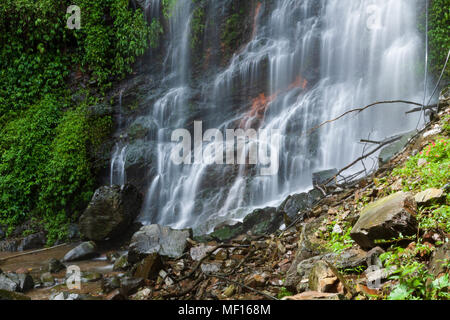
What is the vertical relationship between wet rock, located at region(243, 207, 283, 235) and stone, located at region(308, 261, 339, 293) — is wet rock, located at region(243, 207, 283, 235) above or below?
below

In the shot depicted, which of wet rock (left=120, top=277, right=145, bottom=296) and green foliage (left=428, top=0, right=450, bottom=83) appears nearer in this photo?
wet rock (left=120, top=277, right=145, bottom=296)

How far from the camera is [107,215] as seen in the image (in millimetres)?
7145

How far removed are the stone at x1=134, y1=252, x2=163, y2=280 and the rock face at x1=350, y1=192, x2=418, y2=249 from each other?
272 centimetres

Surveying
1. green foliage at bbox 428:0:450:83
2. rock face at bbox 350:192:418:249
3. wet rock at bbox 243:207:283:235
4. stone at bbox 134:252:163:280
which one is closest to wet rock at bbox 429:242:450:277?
rock face at bbox 350:192:418:249

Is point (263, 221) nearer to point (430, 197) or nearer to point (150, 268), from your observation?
point (150, 268)

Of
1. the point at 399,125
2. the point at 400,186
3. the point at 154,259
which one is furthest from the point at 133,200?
the point at 399,125

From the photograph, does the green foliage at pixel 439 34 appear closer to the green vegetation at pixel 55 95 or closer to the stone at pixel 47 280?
the green vegetation at pixel 55 95

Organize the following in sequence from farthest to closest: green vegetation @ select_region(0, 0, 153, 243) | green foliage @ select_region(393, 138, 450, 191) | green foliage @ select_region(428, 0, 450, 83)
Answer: green vegetation @ select_region(0, 0, 153, 243) < green foliage @ select_region(428, 0, 450, 83) < green foliage @ select_region(393, 138, 450, 191)

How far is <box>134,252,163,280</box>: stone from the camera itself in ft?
13.4

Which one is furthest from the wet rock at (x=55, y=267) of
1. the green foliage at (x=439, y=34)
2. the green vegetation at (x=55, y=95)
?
the green foliage at (x=439, y=34)

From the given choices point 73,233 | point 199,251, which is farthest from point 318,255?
point 73,233

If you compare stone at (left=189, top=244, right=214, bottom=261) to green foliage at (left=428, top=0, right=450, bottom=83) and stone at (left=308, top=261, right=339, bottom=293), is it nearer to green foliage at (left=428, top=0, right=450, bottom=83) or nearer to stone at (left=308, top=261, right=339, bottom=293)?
stone at (left=308, top=261, right=339, bottom=293)
